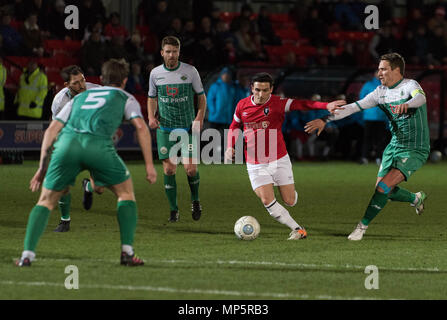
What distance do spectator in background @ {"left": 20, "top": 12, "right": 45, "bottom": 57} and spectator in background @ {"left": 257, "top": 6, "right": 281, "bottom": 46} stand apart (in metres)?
6.42

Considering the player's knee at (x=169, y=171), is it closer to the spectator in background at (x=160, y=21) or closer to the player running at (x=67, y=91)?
the player running at (x=67, y=91)

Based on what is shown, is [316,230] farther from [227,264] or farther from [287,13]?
[287,13]

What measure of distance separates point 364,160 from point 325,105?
10.8m

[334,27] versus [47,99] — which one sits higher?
[334,27]

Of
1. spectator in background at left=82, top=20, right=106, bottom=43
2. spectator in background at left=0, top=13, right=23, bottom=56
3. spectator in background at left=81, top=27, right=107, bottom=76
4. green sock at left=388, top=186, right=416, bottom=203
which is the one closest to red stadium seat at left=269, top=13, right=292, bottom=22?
spectator in background at left=82, top=20, right=106, bottom=43

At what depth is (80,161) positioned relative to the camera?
7113 millimetres

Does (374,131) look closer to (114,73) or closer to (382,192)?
(382,192)

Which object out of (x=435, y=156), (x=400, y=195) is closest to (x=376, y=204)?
(x=400, y=195)

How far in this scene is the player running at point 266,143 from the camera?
9.29 metres

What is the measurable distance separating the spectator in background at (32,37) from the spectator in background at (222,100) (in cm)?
374

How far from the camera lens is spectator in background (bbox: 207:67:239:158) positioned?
18.6 m

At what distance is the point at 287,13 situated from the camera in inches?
1033

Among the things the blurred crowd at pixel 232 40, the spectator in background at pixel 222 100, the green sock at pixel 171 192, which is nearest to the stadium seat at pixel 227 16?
the blurred crowd at pixel 232 40
